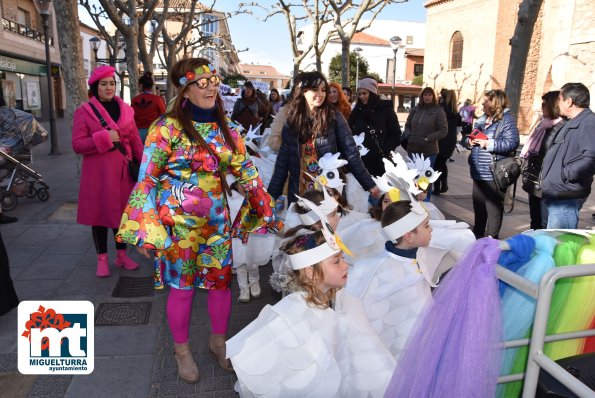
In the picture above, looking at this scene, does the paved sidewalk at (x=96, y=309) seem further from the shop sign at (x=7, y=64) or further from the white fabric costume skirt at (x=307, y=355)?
the shop sign at (x=7, y=64)

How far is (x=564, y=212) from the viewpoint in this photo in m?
4.40

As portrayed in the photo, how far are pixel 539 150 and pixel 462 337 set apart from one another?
375 centimetres

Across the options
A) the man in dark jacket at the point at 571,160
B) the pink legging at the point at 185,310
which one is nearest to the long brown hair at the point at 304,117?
the pink legging at the point at 185,310

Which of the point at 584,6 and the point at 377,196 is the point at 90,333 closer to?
the point at 377,196

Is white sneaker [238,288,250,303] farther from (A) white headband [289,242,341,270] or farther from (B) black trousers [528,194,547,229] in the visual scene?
(B) black trousers [528,194,547,229]

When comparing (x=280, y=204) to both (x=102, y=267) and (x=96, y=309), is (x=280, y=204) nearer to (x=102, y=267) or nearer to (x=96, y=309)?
(x=96, y=309)

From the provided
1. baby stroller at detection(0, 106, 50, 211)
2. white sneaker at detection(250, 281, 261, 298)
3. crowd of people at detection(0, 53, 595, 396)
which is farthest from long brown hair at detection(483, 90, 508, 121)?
baby stroller at detection(0, 106, 50, 211)

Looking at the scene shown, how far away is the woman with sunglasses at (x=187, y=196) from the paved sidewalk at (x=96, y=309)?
0.24 m

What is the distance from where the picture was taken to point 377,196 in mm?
4113

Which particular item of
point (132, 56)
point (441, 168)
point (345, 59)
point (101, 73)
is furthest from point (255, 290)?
point (345, 59)

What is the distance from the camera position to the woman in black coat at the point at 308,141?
4.07 meters

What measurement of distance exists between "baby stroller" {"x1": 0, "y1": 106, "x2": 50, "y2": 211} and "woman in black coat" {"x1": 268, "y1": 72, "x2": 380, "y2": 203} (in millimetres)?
4724

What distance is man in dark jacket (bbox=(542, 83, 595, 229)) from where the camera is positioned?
4066 mm

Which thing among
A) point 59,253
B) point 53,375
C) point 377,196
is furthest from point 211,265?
point 59,253
